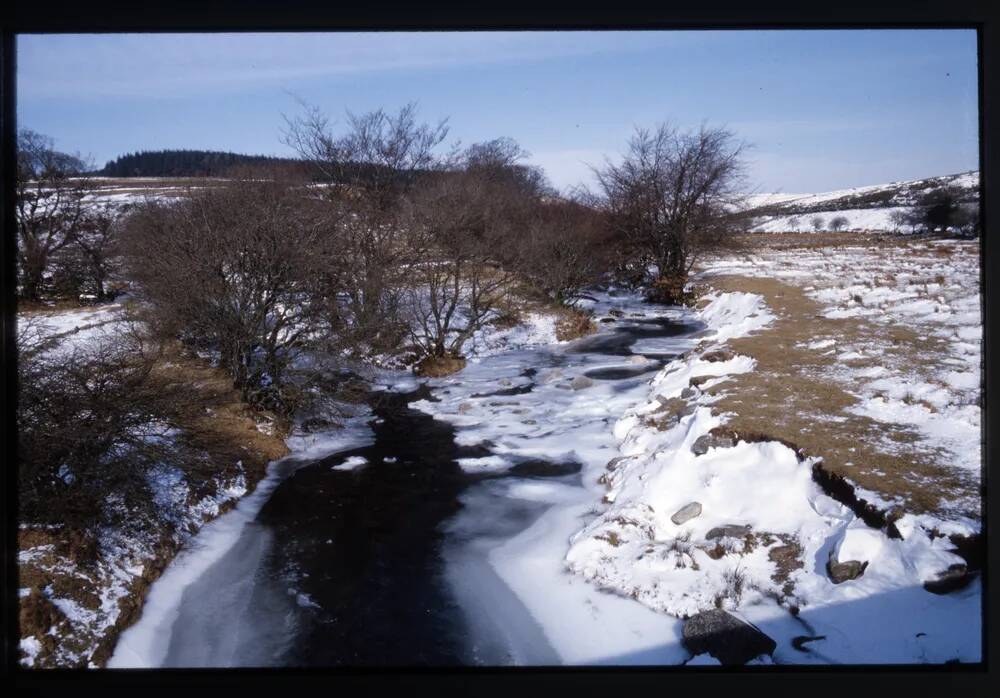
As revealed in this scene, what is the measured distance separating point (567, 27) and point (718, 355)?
301cm

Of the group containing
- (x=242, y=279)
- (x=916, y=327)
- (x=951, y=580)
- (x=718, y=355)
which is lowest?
(x=951, y=580)

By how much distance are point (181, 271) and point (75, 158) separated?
262 cm

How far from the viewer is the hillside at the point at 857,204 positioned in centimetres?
244

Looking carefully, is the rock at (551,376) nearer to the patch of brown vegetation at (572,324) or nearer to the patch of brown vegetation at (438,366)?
the patch of brown vegetation at (572,324)

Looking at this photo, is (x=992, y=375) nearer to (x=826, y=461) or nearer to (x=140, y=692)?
(x=826, y=461)

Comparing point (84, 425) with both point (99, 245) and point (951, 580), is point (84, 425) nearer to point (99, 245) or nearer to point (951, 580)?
point (99, 245)

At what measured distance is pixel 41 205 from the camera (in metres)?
2.49

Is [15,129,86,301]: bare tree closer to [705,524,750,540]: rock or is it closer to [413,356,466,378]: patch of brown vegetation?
[705,524,750,540]: rock

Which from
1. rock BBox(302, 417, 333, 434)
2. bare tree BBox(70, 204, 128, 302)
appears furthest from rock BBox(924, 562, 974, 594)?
rock BBox(302, 417, 333, 434)

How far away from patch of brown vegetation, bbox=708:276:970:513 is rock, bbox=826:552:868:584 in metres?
0.27

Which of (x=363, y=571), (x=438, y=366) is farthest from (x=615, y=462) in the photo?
(x=438, y=366)

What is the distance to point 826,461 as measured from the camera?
2760mm

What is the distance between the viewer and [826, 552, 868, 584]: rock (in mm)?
2189

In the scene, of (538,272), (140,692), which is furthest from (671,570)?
(538,272)
